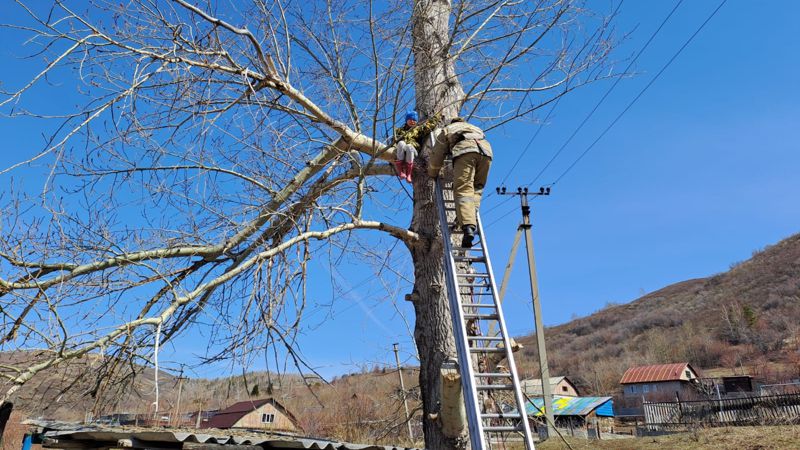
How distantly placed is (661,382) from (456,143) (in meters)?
38.7

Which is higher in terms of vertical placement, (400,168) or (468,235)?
(400,168)

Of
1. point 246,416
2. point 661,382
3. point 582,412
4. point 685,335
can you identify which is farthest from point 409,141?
point 685,335

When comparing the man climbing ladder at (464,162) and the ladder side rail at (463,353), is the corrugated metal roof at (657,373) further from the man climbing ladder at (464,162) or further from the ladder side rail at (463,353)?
the ladder side rail at (463,353)

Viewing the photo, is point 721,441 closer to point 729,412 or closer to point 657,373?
point 729,412

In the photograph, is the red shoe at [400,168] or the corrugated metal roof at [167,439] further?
the red shoe at [400,168]

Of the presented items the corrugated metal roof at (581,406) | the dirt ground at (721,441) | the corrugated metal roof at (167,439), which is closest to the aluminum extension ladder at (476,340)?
the corrugated metal roof at (167,439)

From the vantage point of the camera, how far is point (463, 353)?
4410mm

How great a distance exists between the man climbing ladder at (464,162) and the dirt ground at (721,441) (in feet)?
43.1

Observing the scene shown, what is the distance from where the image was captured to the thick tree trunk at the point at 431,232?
5.23 meters

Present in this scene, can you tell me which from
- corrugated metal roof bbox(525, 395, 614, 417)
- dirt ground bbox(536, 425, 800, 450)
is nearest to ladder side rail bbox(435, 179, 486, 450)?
dirt ground bbox(536, 425, 800, 450)

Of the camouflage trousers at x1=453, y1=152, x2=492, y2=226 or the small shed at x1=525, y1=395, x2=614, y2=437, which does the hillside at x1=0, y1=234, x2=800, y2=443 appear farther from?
the small shed at x1=525, y1=395, x2=614, y2=437

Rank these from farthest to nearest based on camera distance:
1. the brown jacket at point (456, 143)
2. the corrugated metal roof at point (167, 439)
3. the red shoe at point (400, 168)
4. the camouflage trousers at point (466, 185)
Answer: the red shoe at point (400, 168)
the brown jacket at point (456, 143)
the camouflage trousers at point (466, 185)
the corrugated metal roof at point (167, 439)

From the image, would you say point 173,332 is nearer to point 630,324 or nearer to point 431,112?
point 431,112

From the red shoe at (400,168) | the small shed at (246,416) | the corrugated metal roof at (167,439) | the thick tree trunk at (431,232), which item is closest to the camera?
the corrugated metal roof at (167,439)
